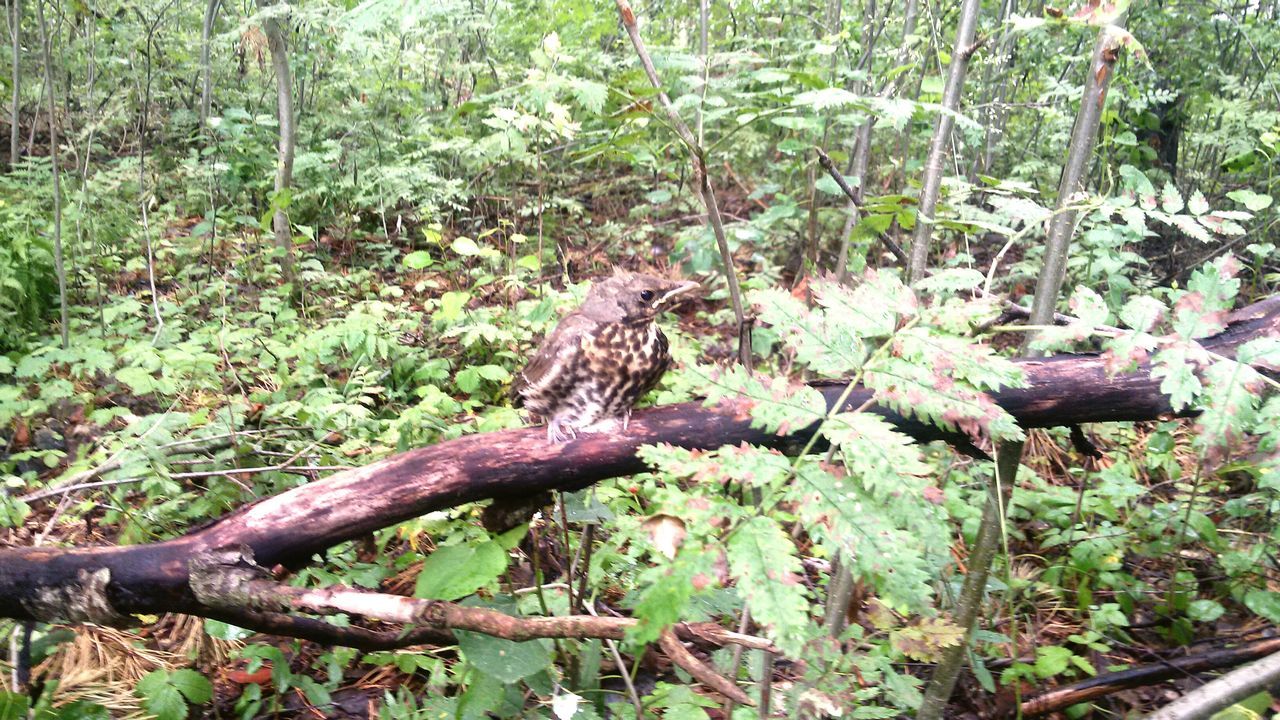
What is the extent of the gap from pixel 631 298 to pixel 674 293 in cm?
14

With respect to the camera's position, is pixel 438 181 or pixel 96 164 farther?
pixel 96 164

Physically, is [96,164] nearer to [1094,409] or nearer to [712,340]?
[712,340]

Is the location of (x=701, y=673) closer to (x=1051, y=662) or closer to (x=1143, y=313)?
(x=1143, y=313)

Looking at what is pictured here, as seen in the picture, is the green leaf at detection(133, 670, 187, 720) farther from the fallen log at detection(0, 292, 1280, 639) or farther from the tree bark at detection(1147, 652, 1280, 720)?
the tree bark at detection(1147, 652, 1280, 720)

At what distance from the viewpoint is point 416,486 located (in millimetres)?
2057

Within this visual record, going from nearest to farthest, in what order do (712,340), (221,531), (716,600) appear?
(716,600), (221,531), (712,340)

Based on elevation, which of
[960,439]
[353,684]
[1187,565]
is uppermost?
[960,439]

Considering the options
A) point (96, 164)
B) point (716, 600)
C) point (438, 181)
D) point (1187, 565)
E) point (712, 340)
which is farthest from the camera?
point (96, 164)

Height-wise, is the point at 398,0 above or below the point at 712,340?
above

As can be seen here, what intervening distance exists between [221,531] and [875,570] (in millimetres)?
1738

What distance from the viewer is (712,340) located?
214 inches

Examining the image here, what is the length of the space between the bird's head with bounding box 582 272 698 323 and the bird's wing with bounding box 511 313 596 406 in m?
0.05

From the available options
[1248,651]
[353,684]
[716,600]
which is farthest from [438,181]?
[1248,651]

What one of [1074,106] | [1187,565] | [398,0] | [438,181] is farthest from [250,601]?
[1074,106]
